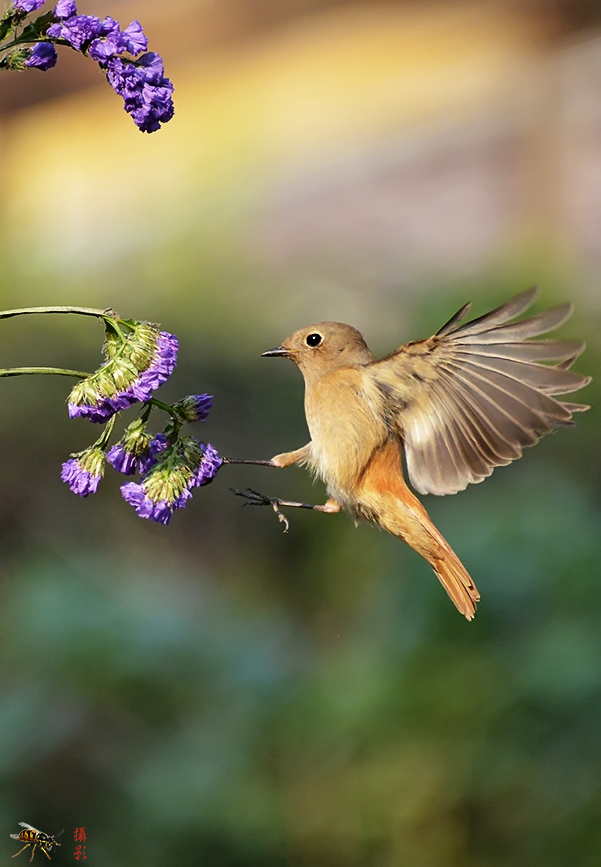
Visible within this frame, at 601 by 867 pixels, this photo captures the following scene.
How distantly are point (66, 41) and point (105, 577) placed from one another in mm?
3082

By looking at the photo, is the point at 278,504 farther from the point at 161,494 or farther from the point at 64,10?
the point at 64,10

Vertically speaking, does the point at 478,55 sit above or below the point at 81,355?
above

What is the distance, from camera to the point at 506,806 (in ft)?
10.1

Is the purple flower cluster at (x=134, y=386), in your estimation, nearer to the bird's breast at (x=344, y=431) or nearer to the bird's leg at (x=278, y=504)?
the bird's leg at (x=278, y=504)

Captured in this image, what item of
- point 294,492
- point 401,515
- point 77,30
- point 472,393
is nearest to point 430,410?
point 472,393

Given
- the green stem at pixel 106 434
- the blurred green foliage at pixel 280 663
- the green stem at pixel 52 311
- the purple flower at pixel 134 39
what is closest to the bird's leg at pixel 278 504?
the green stem at pixel 106 434

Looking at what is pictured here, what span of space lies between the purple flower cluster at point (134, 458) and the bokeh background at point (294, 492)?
6.37 ft

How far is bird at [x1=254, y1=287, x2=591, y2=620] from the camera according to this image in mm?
1679

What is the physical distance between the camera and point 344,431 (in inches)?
73.9

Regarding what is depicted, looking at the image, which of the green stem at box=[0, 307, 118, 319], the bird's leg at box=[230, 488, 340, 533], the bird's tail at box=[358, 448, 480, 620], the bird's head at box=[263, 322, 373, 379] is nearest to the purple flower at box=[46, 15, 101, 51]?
the green stem at box=[0, 307, 118, 319]

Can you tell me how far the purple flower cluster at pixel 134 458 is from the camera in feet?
4.67

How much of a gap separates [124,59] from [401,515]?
1.00m

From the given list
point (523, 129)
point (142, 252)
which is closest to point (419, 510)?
point (142, 252)

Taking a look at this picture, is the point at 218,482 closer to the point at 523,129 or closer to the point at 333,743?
the point at 333,743
